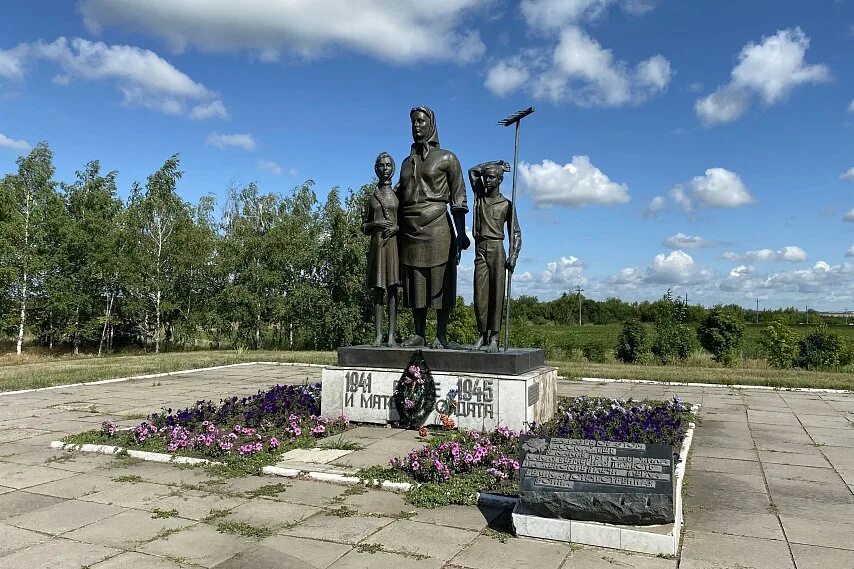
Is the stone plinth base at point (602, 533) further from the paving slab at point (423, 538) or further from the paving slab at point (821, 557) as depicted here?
the paving slab at point (821, 557)

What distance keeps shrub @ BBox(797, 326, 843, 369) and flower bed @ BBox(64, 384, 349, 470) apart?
13795 mm

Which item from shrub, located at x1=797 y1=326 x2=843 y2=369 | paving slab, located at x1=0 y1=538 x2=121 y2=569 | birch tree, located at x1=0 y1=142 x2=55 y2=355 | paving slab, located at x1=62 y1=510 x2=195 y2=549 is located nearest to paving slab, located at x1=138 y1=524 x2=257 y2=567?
paving slab, located at x1=62 y1=510 x2=195 y2=549

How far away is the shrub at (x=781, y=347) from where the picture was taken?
16219 mm

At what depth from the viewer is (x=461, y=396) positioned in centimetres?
678

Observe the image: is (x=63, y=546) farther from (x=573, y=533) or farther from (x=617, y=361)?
(x=617, y=361)

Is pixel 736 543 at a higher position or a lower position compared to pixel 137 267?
lower

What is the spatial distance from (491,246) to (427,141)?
1.51m

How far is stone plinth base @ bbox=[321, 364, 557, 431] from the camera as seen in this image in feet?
21.5

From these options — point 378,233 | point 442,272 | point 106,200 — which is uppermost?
point 106,200

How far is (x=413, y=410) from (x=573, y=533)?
10.8 feet

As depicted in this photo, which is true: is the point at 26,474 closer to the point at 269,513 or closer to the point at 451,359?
the point at 269,513

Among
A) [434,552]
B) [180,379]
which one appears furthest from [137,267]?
[434,552]

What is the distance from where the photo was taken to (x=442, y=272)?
7527 millimetres

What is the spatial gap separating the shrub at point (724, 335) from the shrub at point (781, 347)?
82cm
